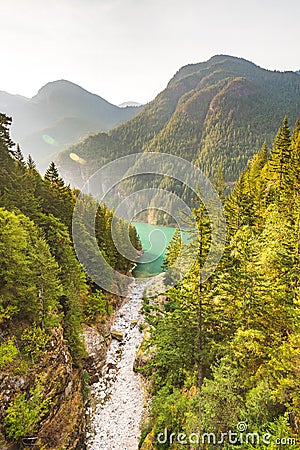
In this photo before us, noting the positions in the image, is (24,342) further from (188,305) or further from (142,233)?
(142,233)

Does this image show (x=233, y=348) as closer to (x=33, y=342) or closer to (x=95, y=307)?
(x=33, y=342)

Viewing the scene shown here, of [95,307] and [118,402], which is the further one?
[95,307]

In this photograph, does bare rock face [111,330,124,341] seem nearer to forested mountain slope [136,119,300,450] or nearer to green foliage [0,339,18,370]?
forested mountain slope [136,119,300,450]

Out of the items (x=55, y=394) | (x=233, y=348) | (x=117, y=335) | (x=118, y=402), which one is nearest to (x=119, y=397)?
(x=118, y=402)

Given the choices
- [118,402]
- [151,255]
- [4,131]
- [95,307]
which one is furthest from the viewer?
[151,255]

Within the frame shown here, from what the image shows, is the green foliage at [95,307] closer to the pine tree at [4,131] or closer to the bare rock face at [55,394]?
the bare rock face at [55,394]

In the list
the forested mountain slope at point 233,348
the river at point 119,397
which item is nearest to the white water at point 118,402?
the river at point 119,397
